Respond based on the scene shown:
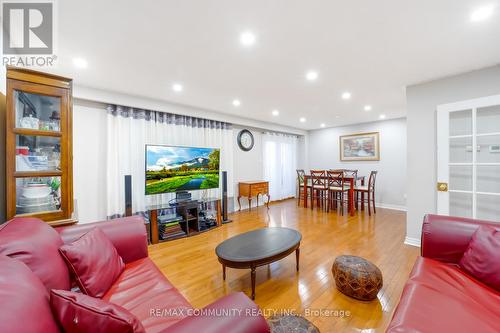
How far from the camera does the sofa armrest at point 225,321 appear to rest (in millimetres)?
749

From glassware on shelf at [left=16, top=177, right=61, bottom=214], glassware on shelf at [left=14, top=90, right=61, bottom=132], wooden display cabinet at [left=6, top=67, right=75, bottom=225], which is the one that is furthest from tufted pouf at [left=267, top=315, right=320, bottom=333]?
glassware on shelf at [left=14, top=90, right=61, bottom=132]

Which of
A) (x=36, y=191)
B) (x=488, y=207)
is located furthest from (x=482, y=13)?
(x=36, y=191)

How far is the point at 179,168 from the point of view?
12.1 ft

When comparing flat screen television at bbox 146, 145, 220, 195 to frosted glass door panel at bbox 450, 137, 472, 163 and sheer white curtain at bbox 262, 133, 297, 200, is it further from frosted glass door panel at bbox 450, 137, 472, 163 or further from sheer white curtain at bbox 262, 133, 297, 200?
frosted glass door panel at bbox 450, 137, 472, 163

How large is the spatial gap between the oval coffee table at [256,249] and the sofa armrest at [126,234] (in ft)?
2.26

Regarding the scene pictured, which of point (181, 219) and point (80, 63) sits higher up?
point (80, 63)

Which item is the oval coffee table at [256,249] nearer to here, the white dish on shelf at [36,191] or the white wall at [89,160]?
the white dish on shelf at [36,191]

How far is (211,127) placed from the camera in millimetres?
4629

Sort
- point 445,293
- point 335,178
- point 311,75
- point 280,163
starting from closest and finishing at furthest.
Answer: point 445,293 → point 311,75 → point 335,178 → point 280,163

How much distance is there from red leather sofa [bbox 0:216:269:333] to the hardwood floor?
647mm

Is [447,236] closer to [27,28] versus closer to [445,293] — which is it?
[445,293]

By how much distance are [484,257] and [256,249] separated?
1650 mm

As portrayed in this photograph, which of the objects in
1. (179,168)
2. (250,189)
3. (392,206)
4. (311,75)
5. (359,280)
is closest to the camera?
(359,280)

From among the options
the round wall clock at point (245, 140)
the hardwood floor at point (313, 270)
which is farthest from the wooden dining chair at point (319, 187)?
the round wall clock at point (245, 140)
